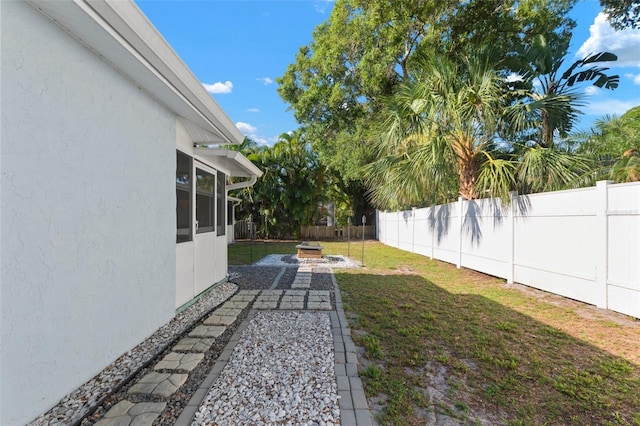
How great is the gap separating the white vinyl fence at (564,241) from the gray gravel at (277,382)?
455 cm

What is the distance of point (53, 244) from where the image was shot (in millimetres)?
2248

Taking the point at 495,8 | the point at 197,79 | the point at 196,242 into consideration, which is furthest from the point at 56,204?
the point at 495,8

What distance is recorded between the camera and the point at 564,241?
17.9 feet

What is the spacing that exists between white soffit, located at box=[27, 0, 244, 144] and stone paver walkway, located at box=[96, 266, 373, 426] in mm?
2893

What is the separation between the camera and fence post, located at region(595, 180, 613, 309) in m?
4.71

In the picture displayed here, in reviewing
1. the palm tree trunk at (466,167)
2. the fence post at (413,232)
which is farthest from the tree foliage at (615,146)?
the fence post at (413,232)

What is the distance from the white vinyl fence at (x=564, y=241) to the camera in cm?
447

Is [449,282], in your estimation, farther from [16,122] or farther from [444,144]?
[16,122]

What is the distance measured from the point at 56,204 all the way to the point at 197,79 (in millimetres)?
1999

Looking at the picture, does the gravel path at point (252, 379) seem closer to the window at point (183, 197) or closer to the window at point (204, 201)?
the window at point (183, 197)

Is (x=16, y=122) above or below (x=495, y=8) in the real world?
below

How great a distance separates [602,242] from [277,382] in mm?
5430

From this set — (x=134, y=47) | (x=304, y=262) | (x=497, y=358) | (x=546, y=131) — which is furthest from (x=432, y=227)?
(x=134, y=47)

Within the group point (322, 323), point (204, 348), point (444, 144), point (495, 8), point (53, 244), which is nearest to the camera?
point (53, 244)
